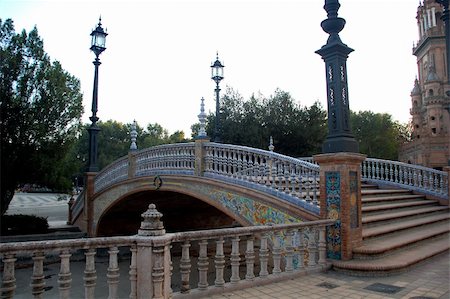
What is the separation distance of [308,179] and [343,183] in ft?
3.47

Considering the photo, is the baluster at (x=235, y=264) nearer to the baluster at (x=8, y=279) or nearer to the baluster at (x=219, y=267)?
the baluster at (x=219, y=267)

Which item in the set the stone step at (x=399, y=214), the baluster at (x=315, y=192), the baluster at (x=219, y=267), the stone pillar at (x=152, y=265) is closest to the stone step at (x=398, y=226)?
the stone step at (x=399, y=214)

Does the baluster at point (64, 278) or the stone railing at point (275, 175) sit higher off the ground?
the stone railing at point (275, 175)

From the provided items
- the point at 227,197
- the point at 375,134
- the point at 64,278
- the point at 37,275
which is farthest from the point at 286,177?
the point at 375,134

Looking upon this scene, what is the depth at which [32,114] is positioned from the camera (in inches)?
625

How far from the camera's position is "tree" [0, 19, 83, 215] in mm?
15367

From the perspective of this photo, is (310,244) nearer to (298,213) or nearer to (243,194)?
(298,213)

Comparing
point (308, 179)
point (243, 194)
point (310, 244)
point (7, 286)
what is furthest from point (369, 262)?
point (7, 286)

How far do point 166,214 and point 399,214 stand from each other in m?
11.7

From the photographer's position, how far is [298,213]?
7195 mm

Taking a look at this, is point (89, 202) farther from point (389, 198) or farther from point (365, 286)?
point (365, 286)

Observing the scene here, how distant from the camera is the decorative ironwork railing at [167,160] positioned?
1063 cm

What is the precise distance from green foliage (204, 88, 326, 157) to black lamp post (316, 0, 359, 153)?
15.4 m

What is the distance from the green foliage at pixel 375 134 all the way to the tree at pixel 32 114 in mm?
33681
